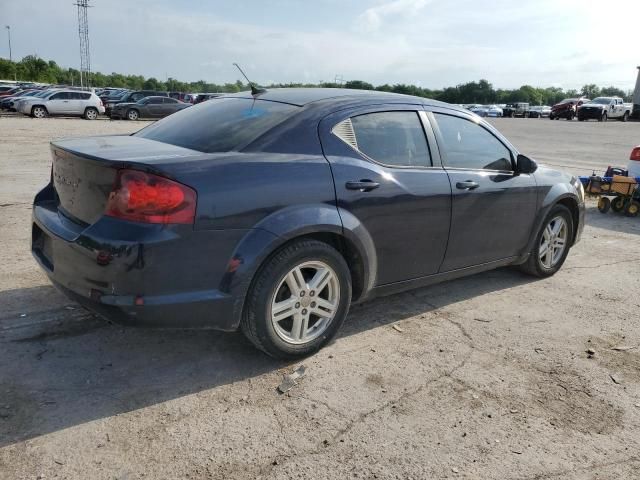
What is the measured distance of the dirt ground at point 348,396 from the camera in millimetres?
2562

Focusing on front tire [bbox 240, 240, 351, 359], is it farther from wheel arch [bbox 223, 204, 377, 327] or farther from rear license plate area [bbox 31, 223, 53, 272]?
rear license plate area [bbox 31, 223, 53, 272]

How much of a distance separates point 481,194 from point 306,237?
1.67 meters

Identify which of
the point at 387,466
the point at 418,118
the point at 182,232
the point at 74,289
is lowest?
the point at 387,466

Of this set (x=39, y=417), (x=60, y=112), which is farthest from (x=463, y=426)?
(x=60, y=112)

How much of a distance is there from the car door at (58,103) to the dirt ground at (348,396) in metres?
26.6

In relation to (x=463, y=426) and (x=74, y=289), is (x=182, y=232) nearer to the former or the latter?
(x=74, y=289)

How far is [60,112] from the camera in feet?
93.0

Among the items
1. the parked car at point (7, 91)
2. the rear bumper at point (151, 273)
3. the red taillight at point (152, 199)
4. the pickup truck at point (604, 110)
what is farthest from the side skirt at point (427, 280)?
the pickup truck at point (604, 110)

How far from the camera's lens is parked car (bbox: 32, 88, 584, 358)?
287 cm

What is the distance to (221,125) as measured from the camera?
143 inches

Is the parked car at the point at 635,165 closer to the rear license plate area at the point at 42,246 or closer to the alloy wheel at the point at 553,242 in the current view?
the alloy wheel at the point at 553,242

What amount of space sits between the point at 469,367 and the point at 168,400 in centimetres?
185

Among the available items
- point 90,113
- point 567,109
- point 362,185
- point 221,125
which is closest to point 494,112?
point 567,109

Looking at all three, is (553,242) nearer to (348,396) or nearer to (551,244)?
(551,244)
